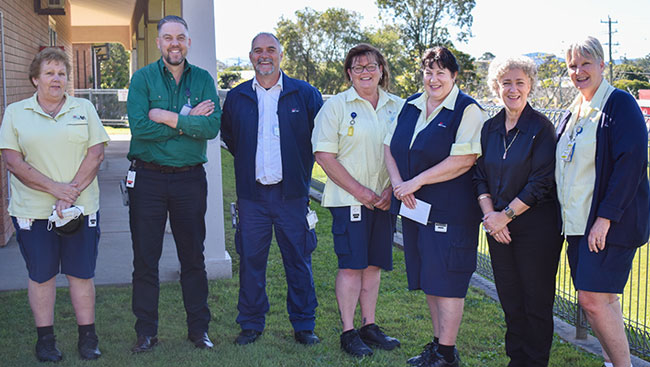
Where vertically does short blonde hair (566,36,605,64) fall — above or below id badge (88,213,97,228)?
above

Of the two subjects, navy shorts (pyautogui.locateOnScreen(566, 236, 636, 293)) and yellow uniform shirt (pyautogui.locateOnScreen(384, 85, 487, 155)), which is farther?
yellow uniform shirt (pyautogui.locateOnScreen(384, 85, 487, 155))

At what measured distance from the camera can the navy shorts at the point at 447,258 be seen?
3.95 metres

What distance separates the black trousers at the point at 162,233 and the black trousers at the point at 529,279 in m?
1.91

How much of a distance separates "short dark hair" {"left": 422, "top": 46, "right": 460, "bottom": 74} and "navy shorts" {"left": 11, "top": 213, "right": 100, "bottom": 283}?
7.68ft

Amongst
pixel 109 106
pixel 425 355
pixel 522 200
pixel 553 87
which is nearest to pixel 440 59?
pixel 522 200

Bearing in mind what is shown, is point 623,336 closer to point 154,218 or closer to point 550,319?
point 550,319

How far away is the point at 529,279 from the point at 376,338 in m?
1.25

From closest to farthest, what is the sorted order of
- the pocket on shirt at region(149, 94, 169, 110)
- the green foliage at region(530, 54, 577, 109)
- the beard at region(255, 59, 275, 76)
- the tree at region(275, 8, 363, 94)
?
the pocket on shirt at region(149, 94, 169, 110), the beard at region(255, 59, 275, 76), the green foliage at region(530, 54, 577, 109), the tree at region(275, 8, 363, 94)

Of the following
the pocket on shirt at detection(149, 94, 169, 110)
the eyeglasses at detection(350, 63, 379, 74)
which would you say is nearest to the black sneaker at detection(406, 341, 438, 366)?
the eyeglasses at detection(350, 63, 379, 74)

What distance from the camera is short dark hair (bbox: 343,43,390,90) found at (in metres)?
4.31

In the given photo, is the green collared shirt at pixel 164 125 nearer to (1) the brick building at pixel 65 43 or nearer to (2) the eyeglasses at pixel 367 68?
(2) the eyeglasses at pixel 367 68

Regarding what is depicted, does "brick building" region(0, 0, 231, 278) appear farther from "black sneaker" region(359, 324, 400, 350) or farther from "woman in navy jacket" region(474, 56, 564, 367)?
"woman in navy jacket" region(474, 56, 564, 367)

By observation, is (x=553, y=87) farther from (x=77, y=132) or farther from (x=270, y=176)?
(x=77, y=132)

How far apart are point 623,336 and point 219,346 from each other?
2.53m
